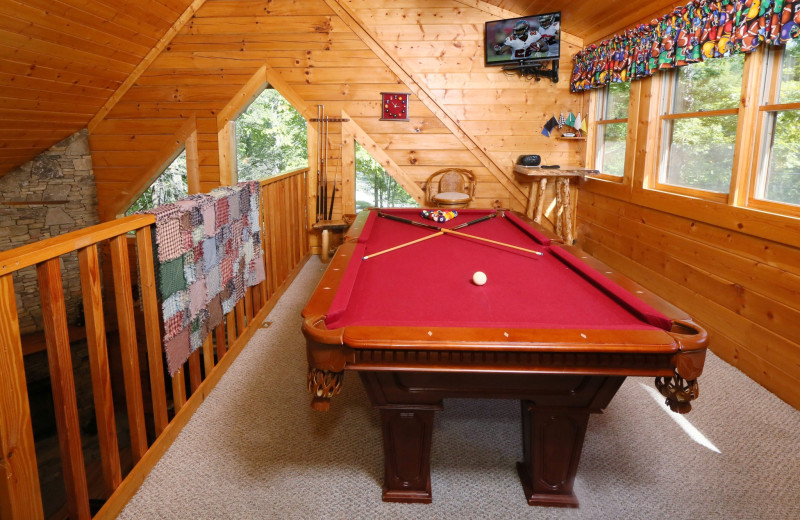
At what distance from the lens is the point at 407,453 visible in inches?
63.6

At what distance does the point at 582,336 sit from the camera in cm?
125

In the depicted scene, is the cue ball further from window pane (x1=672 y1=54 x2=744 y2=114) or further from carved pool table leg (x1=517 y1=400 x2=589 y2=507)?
window pane (x1=672 y1=54 x2=744 y2=114)

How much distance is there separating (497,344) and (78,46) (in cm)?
430

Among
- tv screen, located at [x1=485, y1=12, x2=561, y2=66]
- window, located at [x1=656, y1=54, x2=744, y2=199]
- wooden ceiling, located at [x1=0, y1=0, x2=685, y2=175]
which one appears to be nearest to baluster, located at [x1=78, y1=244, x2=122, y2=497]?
wooden ceiling, located at [x1=0, y1=0, x2=685, y2=175]

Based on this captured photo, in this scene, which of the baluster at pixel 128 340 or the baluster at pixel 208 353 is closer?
the baluster at pixel 128 340

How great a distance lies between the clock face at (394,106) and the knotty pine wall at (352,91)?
0.07 m

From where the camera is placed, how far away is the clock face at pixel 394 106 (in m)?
4.94

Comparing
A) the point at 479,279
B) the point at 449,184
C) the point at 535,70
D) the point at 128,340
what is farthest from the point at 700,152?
the point at 128,340

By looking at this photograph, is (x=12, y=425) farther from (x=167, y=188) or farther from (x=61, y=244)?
(x=167, y=188)

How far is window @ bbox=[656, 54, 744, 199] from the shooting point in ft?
9.65

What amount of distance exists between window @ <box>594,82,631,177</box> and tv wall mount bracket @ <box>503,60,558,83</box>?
49cm

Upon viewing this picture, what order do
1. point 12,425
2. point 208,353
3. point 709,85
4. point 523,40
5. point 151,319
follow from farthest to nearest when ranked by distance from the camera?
point 523,40, point 709,85, point 208,353, point 151,319, point 12,425

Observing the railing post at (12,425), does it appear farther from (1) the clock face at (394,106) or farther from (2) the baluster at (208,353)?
(1) the clock face at (394,106)

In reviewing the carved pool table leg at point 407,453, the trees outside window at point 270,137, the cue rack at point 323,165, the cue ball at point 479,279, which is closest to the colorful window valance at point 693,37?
the cue ball at point 479,279
